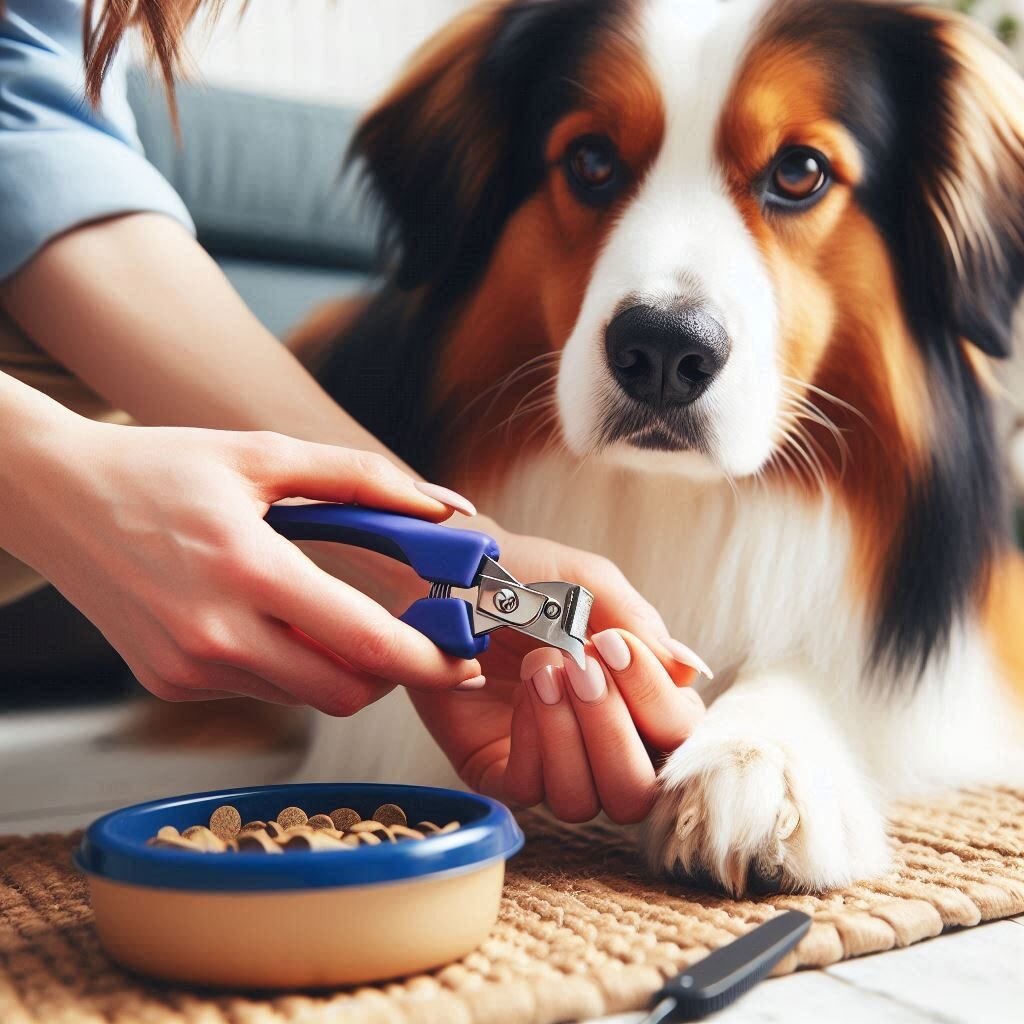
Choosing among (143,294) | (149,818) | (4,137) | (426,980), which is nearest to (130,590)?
(149,818)

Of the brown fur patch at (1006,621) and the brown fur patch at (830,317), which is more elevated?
the brown fur patch at (830,317)

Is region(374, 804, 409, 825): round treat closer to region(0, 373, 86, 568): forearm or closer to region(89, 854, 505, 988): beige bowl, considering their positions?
region(89, 854, 505, 988): beige bowl

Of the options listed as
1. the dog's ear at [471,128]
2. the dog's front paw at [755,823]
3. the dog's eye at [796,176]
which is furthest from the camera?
the dog's ear at [471,128]

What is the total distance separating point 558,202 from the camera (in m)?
1.09

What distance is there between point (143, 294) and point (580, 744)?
54 centimetres

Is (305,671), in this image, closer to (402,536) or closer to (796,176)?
(402,536)

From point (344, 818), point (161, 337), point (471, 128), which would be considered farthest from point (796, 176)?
point (344, 818)

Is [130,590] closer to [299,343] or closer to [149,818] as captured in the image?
[149,818]

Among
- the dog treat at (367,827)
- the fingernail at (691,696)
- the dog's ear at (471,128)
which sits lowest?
the dog treat at (367,827)

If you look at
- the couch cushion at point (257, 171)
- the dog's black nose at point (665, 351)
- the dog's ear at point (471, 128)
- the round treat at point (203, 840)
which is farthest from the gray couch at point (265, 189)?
the round treat at point (203, 840)

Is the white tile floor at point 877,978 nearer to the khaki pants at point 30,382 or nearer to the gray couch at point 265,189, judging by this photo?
the khaki pants at point 30,382

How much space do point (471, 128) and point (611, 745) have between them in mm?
670

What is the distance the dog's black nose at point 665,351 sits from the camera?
0.90m

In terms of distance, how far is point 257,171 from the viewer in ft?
6.57
